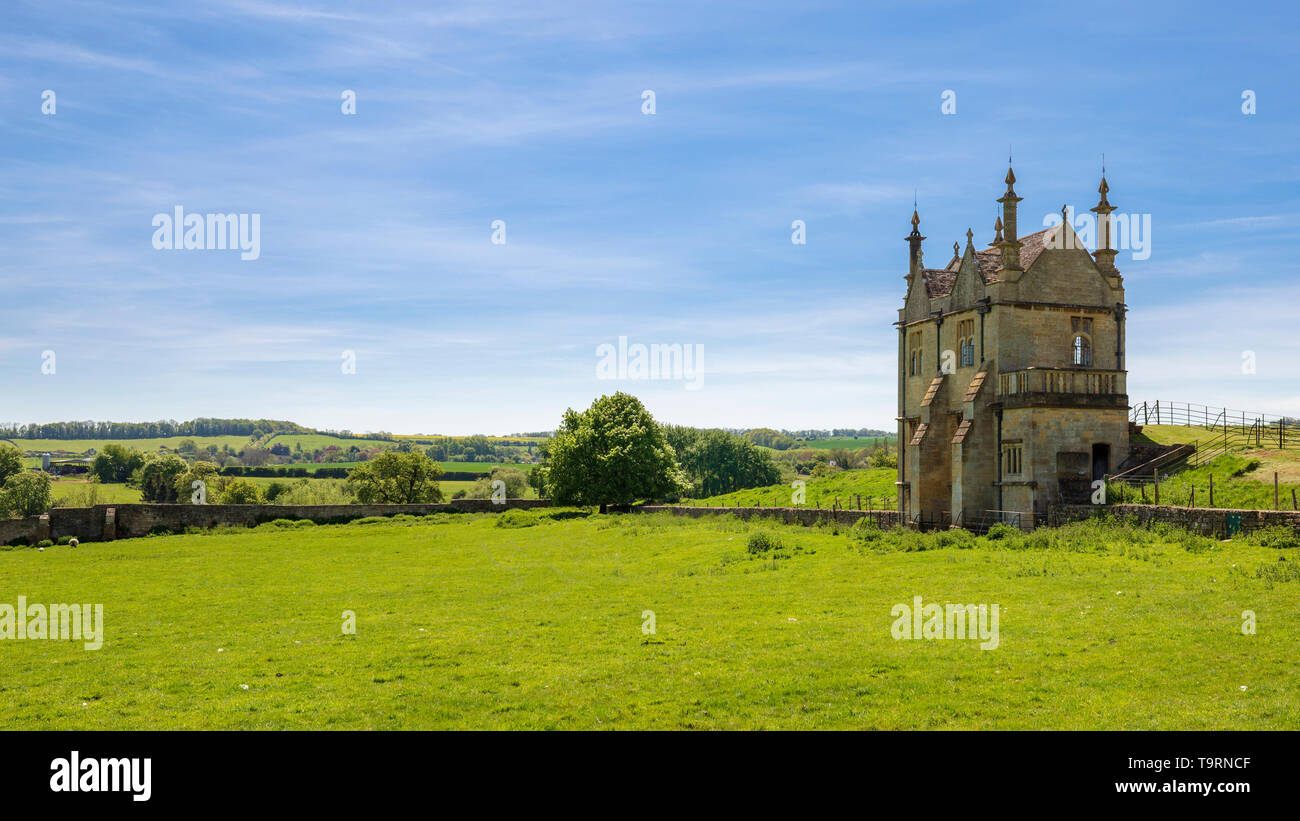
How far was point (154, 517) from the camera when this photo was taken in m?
59.8

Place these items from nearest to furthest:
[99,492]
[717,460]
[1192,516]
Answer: [1192,516] → [99,492] → [717,460]

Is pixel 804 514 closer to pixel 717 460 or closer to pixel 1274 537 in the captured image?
pixel 1274 537

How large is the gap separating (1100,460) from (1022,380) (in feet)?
16.9

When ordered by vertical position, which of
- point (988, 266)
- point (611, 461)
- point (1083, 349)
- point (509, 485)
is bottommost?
point (509, 485)

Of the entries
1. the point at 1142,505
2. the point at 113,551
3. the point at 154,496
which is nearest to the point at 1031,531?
the point at 1142,505

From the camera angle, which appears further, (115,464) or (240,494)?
(115,464)

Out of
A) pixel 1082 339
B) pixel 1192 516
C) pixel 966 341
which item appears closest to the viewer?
pixel 1192 516

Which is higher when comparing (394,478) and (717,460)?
(717,460)

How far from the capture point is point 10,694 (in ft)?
50.3

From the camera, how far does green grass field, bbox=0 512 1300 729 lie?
12.9 m

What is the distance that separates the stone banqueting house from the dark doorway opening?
0.14 feet

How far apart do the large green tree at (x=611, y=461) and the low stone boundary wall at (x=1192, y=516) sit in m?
39.3

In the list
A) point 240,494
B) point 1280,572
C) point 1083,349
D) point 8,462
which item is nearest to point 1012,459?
point 1083,349
